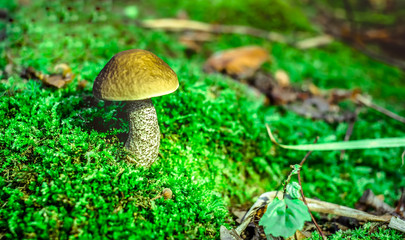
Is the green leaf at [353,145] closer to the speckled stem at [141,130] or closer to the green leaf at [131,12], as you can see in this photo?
the speckled stem at [141,130]

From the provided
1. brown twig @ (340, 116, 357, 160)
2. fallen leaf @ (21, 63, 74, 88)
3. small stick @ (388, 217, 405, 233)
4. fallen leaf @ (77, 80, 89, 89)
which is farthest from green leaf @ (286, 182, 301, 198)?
fallen leaf @ (21, 63, 74, 88)

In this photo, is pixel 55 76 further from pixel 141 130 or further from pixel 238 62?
pixel 238 62

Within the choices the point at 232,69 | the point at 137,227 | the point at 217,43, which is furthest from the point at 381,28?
the point at 137,227

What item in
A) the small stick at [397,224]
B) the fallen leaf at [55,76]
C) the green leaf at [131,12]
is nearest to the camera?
the small stick at [397,224]

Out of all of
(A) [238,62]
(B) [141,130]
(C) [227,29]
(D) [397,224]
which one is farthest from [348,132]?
(C) [227,29]

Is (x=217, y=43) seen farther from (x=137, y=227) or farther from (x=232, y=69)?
(x=137, y=227)

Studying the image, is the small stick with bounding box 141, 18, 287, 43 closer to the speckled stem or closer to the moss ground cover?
the moss ground cover

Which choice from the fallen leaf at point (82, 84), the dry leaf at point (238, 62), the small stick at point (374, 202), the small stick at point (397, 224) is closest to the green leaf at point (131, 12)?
the dry leaf at point (238, 62)
